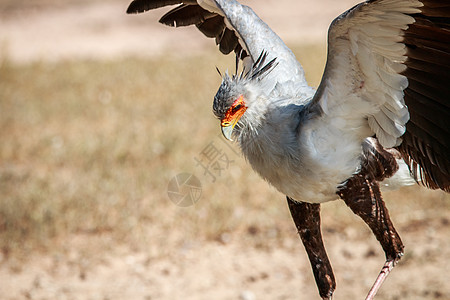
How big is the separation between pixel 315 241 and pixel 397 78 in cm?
108

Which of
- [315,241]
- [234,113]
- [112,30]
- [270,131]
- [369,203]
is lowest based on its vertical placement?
[112,30]

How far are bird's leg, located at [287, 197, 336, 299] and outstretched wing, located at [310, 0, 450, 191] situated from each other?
60 centimetres

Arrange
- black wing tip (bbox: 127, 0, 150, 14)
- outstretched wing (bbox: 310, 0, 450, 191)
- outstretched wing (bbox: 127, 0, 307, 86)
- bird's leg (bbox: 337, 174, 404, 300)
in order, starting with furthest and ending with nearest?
1. black wing tip (bbox: 127, 0, 150, 14)
2. outstretched wing (bbox: 127, 0, 307, 86)
3. bird's leg (bbox: 337, 174, 404, 300)
4. outstretched wing (bbox: 310, 0, 450, 191)

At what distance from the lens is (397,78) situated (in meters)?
2.91

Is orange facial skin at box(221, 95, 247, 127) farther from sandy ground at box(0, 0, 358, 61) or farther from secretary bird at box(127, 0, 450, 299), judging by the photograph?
sandy ground at box(0, 0, 358, 61)

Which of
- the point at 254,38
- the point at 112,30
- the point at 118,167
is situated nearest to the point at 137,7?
the point at 254,38

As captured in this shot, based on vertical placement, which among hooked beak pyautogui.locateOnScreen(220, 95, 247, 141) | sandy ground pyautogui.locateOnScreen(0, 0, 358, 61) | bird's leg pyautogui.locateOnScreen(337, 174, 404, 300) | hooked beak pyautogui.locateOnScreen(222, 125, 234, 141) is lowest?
sandy ground pyautogui.locateOnScreen(0, 0, 358, 61)

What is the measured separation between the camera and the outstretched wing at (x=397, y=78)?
8.96ft

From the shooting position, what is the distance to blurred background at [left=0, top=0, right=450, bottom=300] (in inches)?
172

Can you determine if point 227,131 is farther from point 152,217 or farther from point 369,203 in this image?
point 152,217

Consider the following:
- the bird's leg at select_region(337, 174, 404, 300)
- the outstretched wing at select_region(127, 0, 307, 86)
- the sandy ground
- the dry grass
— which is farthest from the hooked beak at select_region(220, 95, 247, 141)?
the sandy ground

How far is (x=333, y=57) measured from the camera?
2.93 meters

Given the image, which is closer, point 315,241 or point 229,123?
point 229,123

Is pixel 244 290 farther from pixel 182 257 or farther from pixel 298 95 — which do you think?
pixel 298 95
